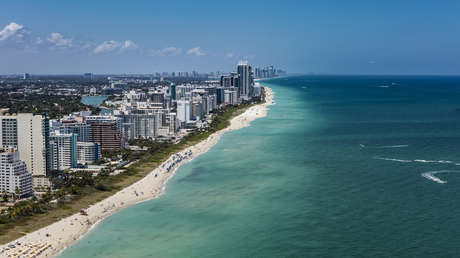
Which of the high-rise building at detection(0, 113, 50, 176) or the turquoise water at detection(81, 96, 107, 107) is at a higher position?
the turquoise water at detection(81, 96, 107, 107)

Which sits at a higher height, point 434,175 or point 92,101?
point 92,101

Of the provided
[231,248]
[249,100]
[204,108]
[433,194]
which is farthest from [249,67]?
[231,248]

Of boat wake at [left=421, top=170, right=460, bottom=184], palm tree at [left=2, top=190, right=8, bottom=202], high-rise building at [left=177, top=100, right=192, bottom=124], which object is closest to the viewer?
palm tree at [left=2, top=190, right=8, bottom=202]

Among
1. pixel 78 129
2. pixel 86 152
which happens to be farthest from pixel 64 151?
pixel 78 129

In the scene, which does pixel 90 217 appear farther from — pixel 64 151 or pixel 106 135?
pixel 106 135

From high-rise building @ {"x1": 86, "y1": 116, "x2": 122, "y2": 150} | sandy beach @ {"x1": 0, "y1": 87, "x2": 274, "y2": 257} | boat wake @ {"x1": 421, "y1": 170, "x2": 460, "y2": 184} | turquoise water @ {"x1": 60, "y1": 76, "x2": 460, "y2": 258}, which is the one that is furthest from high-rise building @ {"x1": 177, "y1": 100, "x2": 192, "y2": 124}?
boat wake @ {"x1": 421, "y1": 170, "x2": 460, "y2": 184}

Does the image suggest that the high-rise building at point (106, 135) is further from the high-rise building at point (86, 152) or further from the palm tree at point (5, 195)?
the palm tree at point (5, 195)

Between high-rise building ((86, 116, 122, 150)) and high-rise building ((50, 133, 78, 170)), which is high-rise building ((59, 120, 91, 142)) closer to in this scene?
high-rise building ((86, 116, 122, 150))

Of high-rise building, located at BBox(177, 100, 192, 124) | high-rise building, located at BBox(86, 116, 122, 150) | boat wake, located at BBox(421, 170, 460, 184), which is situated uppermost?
high-rise building, located at BBox(177, 100, 192, 124)
